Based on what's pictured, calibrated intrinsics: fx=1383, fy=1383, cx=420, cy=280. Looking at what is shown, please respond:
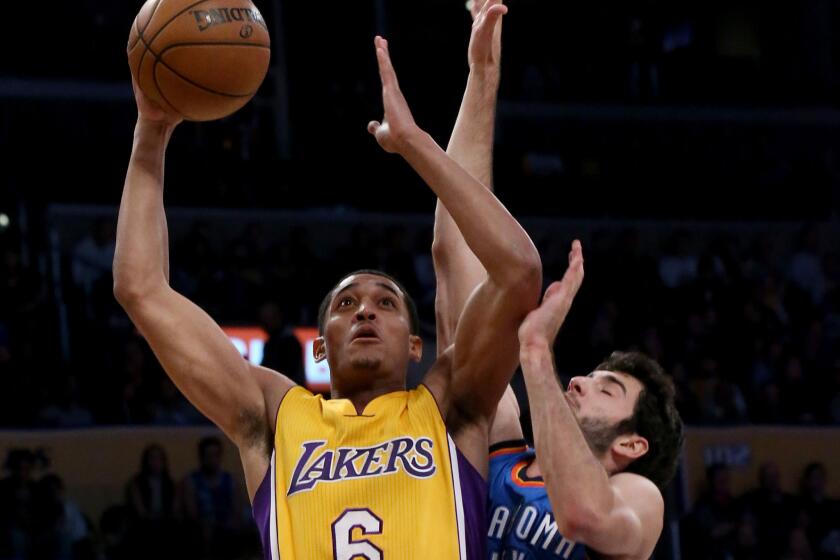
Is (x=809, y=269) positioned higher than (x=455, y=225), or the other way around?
(x=455, y=225)

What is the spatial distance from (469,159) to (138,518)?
5415mm

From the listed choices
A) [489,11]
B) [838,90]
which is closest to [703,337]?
[838,90]

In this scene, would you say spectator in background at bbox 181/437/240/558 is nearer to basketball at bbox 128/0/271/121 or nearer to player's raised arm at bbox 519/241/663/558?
basketball at bbox 128/0/271/121

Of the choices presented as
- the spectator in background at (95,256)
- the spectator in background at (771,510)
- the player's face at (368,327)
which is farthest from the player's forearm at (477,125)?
the spectator in background at (95,256)

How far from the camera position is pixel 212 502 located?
386 inches

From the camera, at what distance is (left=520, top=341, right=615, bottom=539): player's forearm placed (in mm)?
3627

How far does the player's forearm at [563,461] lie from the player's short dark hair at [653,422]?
24.6 inches

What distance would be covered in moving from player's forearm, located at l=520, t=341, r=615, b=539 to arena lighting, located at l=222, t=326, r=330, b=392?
736 cm

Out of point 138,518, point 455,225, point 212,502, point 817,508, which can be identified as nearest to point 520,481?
point 455,225

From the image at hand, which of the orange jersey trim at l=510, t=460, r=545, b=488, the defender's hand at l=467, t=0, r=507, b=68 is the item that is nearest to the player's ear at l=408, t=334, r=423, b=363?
the orange jersey trim at l=510, t=460, r=545, b=488

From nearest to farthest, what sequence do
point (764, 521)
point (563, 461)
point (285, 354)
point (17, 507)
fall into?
point (563, 461), point (17, 507), point (285, 354), point (764, 521)

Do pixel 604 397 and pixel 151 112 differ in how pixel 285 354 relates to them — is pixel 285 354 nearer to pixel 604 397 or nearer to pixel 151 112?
pixel 151 112

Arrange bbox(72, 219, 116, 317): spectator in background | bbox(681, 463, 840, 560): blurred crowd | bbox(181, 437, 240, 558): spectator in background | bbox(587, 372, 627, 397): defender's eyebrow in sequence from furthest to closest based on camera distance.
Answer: bbox(72, 219, 116, 317): spectator in background < bbox(681, 463, 840, 560): blurred crowd < bbox(181, 437, 240, 558): spectator in background < bbox(587, 372, 627, 397): defender's eyebrow

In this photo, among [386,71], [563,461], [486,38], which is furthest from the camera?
[486,38]
